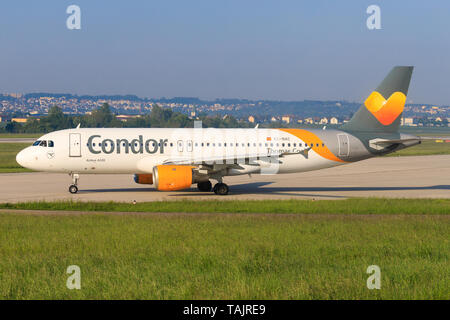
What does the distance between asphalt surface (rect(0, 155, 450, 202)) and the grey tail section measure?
13.3ft

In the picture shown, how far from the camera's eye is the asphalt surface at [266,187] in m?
34.0

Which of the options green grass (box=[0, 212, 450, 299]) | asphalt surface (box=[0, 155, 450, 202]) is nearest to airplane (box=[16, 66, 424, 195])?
asphalt surface (box=[0, 155, 450, 202])

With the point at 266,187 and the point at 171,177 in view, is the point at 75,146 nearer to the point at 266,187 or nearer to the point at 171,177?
the point at 171,177

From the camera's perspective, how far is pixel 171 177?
103 feet

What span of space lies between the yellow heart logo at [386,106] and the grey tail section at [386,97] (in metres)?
0.18

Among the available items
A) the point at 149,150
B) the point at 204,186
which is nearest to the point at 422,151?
the point at 204,186

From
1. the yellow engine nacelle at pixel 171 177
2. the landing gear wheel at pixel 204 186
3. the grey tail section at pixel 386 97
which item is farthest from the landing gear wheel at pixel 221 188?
the grey tail section at pixel 386 97

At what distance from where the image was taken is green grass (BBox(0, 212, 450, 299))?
39.7 ft

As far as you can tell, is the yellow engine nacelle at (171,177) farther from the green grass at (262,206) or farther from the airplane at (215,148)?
the green grass at (262,206)

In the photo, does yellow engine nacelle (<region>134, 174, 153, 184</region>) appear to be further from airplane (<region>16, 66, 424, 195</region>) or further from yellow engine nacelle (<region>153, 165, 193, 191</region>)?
yellow engine nacelle (<region>153, 165, 193, 191</region>)

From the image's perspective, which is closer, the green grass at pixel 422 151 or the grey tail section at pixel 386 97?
the grey tail section at pixel 386 97

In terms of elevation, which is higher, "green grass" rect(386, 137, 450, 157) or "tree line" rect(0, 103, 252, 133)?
"tree line" rect(0, 103, 252, 133)
